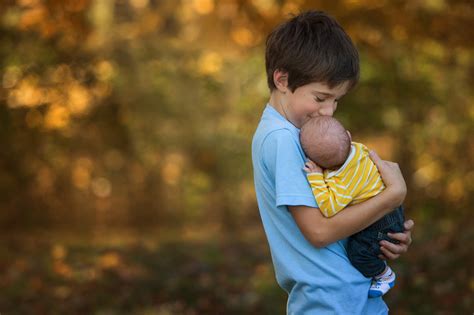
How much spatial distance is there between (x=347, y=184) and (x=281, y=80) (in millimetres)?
414

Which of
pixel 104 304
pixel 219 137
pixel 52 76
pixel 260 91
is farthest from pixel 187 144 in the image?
pixel 104 304

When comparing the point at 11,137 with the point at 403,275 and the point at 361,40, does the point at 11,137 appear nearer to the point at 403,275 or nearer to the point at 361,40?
the point at 361,40

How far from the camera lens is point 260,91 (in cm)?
920

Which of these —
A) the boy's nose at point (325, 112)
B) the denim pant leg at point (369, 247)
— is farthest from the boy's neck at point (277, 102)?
the denim pant leg at point (369, 247)

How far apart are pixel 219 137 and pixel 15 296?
3.40 m

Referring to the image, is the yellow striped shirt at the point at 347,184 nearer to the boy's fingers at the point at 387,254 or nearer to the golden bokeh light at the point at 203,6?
the boy's fingers at the point at 387,254

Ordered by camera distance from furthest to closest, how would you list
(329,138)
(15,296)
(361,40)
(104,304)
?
(361,40)
(15,296)
(104,304)
(329,138)

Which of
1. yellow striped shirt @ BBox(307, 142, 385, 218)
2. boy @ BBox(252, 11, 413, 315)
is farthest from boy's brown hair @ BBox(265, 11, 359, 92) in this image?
yellow striped shirt @ BBox(307, 142, 385, 218)

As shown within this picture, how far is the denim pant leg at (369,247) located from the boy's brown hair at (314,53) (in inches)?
18.8

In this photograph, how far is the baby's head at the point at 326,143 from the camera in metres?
2.33

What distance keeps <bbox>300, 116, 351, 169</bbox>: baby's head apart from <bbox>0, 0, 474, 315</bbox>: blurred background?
5260 mm

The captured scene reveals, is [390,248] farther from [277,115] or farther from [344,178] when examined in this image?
[277,115]

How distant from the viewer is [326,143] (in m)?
2.33

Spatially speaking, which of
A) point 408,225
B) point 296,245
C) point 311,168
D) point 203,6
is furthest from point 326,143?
point 203,6
